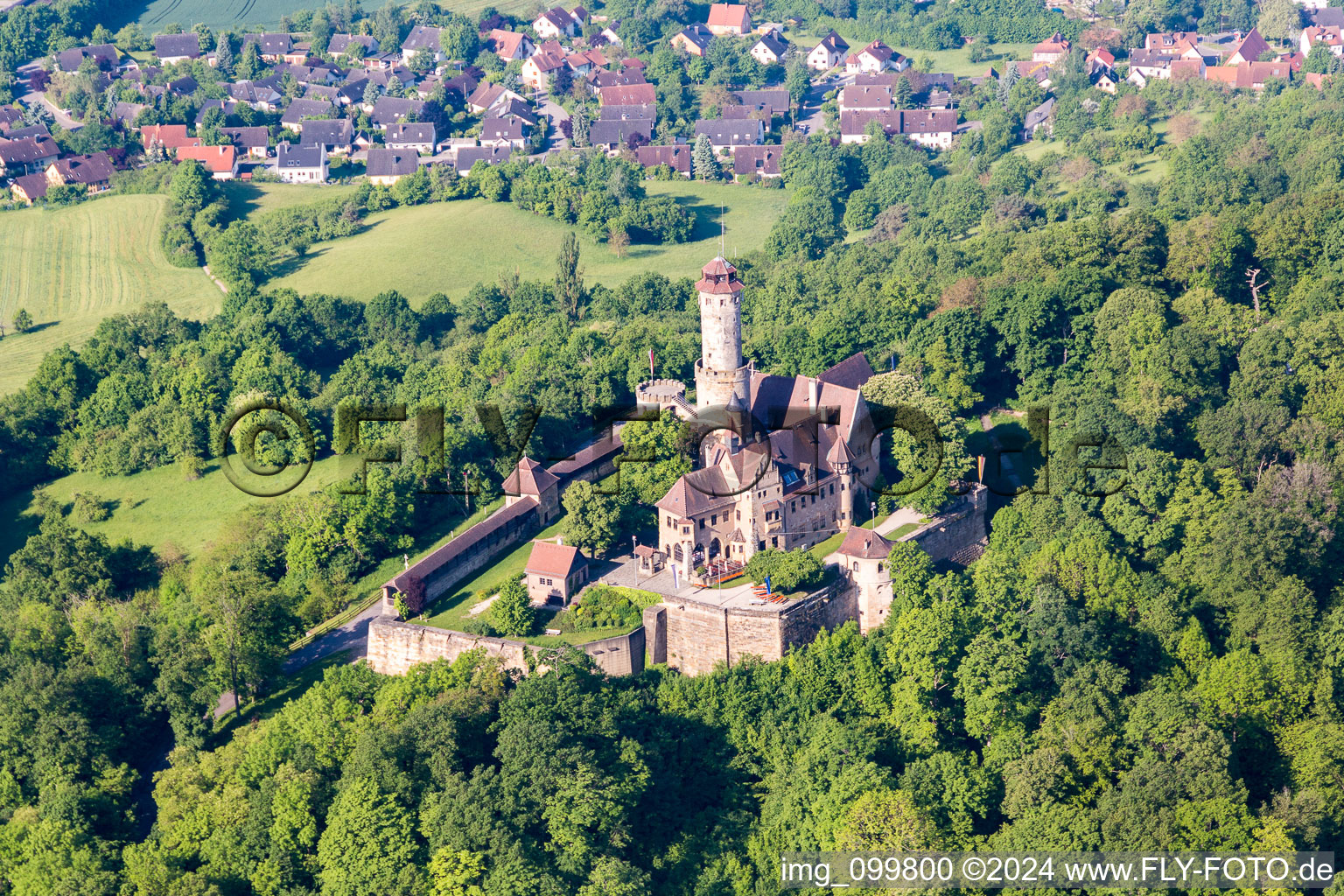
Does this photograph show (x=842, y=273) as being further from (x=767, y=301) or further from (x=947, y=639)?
(x=947, y=639)

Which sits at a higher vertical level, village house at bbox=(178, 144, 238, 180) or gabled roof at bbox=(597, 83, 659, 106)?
gabled roof at bbox=(597, 83, 659, 106)

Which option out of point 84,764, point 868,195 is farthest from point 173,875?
point 868,195

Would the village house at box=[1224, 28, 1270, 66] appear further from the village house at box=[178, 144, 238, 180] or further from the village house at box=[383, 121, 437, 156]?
the village house at box=[178, 144, 238, 180]

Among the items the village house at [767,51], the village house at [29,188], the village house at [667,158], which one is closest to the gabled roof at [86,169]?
the village house at [29,188]

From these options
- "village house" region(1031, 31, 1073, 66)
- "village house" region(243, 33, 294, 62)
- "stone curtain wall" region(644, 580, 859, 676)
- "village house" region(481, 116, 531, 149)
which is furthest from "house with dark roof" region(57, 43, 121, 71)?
"stone curtain wall" region(644, 580, 859, 676)

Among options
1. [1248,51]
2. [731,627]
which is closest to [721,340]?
[731,627]

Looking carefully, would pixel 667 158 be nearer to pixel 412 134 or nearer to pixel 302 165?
pixel 412 134
